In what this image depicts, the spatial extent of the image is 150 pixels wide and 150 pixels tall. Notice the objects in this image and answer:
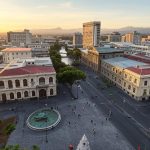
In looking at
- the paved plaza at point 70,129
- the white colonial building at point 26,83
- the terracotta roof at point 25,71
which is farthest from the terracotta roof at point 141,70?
the terracotta roof at point 25,71

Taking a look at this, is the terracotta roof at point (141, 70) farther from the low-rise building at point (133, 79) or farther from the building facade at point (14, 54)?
the building facade at point (14, 54)

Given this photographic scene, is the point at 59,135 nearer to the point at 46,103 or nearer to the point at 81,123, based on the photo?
the point at 81,123

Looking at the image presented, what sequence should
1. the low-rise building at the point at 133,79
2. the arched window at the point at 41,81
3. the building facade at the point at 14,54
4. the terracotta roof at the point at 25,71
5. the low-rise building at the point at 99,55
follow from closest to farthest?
the terracotta roof at the point at 25,71, the low-rise building at the point at 133,79, the arched window at the point at 41,81, the low-rise building at the point at 99,55, the building facade at the point at 14,54

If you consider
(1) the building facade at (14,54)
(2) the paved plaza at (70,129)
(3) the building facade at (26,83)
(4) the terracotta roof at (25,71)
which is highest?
(1) the building facade at (14,54)

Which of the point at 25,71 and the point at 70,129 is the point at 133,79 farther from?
the point at 25,71

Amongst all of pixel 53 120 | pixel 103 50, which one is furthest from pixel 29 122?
pixel 103 50

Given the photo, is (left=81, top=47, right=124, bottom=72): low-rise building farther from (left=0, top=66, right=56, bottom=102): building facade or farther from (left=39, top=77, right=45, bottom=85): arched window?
(left=39, top=77, right=45, bottom=85): arched window
